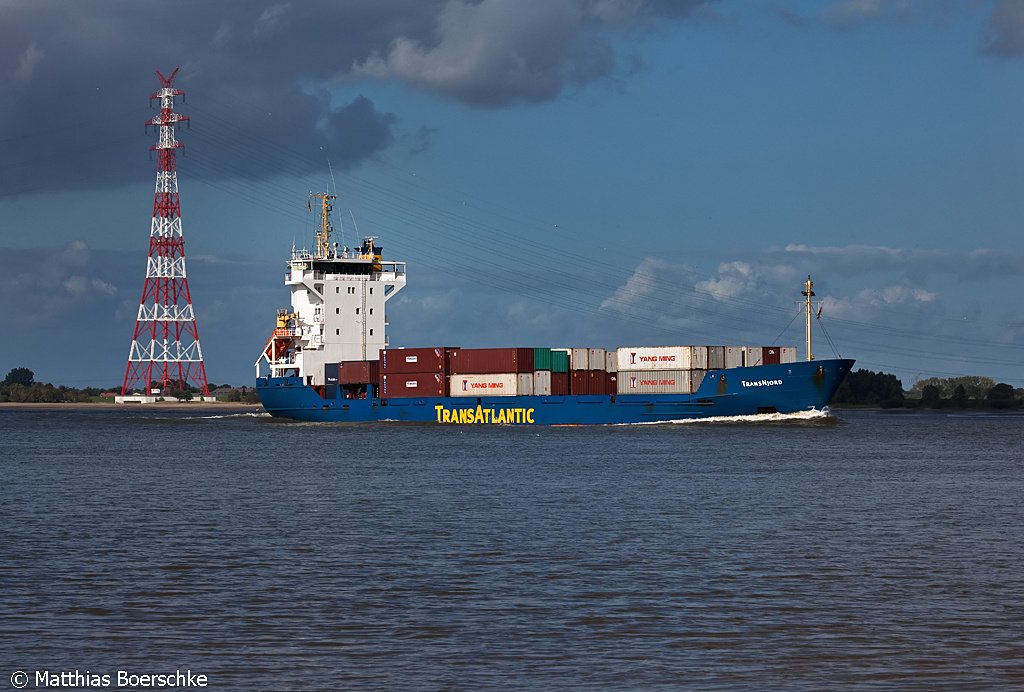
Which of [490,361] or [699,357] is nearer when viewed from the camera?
[699,357]

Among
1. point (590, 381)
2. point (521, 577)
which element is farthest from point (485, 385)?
point (521, 577)

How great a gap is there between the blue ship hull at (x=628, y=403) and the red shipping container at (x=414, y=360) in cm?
199

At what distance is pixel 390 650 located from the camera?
1374cm

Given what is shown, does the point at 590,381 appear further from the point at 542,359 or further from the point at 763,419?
the point at 763,419

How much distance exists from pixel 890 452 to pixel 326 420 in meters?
40.6

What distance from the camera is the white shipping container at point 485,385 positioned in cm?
7200

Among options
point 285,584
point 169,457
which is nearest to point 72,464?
point 169,457

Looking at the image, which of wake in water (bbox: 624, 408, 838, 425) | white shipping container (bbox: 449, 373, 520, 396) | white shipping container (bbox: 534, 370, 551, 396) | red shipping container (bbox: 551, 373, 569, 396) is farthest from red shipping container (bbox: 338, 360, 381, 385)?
wake in water (bbox: 624, 408, 838, 425)

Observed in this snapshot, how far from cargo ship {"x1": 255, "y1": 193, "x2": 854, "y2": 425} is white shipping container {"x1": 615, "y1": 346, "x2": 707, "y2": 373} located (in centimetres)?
6

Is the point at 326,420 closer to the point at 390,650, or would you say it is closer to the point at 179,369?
the point at 179,369

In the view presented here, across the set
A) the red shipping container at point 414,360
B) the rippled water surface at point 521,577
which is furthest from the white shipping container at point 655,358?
the rippled water surface at point 521,577

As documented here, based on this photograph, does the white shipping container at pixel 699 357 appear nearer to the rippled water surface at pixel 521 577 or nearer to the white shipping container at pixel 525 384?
the white shipping container at pixel 525 384

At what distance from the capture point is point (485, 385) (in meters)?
73.1

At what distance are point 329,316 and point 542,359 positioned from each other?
20.0 meters
